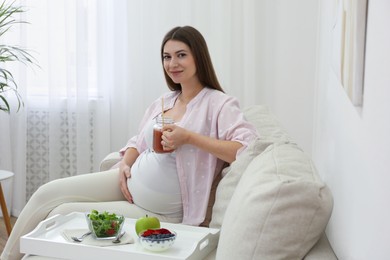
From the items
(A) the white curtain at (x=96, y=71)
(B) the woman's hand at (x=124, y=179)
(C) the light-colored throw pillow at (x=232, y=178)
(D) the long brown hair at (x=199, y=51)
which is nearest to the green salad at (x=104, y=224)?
(C) the light-colored throw pillow at (x=232, y=178)

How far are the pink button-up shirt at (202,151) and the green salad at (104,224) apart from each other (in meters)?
0.47

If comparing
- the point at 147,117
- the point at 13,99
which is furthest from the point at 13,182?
the point at 147,117

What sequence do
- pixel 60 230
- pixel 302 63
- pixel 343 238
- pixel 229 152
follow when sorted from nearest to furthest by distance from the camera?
pixel 343 238, pixel 60 230, pixel 229 152, pixel 302 63

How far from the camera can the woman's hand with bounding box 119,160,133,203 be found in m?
2.57

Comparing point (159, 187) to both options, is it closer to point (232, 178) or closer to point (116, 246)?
point (232, 178)

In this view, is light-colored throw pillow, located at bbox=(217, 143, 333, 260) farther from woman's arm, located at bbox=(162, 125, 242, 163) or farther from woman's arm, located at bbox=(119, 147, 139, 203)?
woman's arm, located at bbox=(119, 147, 139, 203)

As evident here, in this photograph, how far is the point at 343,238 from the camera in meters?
1.64

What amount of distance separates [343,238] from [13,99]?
2.98 m

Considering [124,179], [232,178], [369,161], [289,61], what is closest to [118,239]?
[232,178]

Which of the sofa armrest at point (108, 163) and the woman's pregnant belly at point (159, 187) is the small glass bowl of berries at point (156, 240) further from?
the sofa armrest at point (108, 163)

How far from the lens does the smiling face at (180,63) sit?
2557 mm

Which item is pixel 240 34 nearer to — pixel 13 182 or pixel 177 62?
pixel 177 62

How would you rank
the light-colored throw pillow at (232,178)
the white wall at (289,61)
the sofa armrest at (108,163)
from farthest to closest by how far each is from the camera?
the white wall at (289,61), the sofa armrest at (108,163), the light-colored throw pillow at (232,178)

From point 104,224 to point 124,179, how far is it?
2.15 feet
